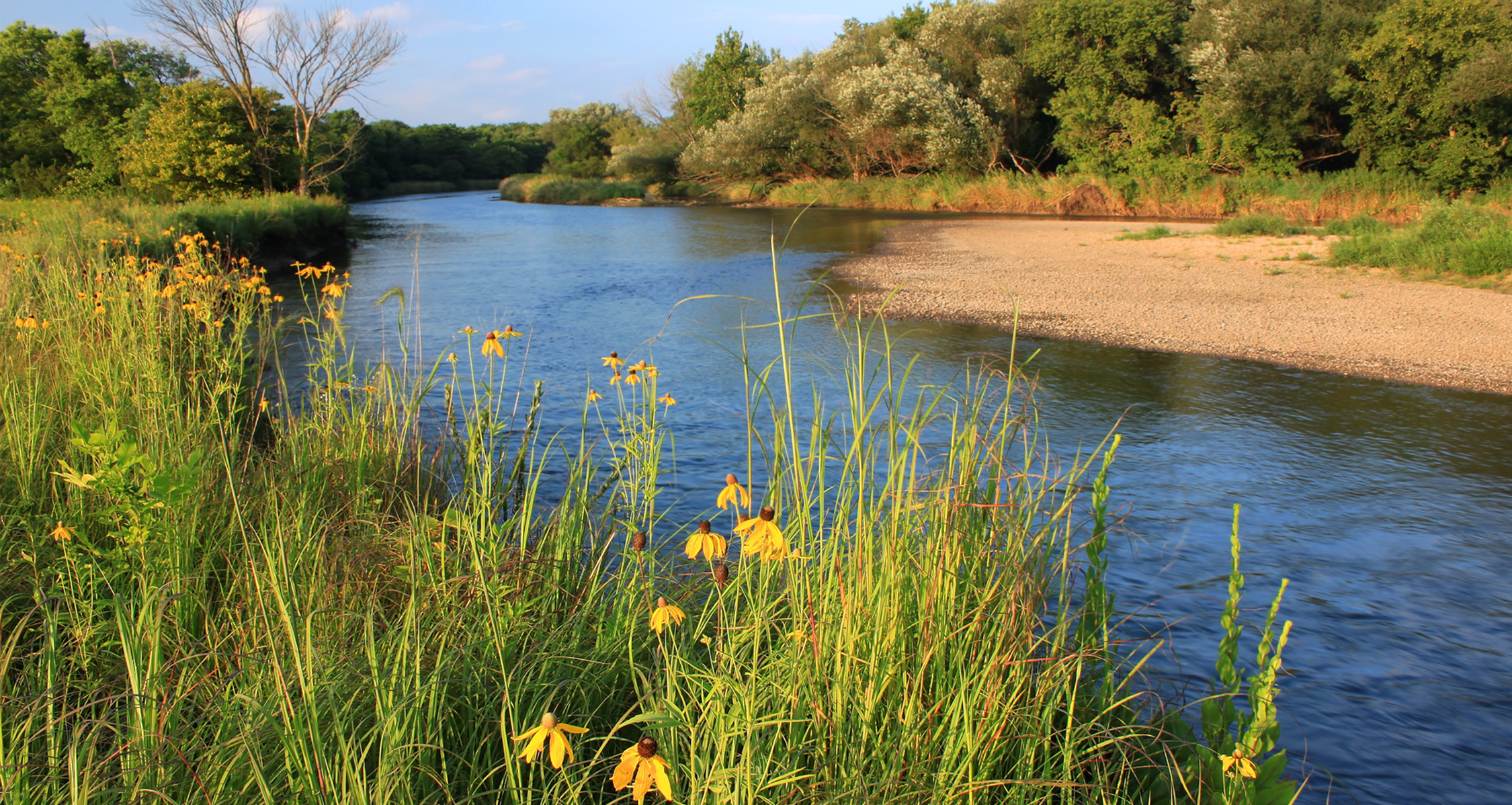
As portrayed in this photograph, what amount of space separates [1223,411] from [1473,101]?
18.1m

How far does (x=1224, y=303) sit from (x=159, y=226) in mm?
13744

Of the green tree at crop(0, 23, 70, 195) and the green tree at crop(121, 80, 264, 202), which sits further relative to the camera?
the green tree at crop(0, 23, 70, 195)

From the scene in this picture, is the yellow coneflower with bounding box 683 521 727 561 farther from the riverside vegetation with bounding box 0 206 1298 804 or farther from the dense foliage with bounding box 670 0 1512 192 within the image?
the dense foliage with bounding box 670 0 1512 192

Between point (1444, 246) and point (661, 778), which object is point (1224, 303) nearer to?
point (1444, 246)

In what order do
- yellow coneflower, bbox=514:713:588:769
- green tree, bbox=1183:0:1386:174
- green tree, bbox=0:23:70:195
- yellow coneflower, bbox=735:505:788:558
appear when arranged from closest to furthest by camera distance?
yellow coneflower, bbox=514:713:588:769 → yellow coneflower, bbox=735:505:788:558 → green tree, bbox=0:23:70:195 → green tree, bbox=1183:0:1386:174

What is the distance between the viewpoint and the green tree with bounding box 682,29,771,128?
45.2m

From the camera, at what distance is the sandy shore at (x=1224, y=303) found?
27.9 feet

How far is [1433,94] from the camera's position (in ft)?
66.9

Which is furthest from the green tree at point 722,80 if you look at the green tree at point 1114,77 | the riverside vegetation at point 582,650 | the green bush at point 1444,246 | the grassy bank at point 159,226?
the riverside vegetation at point 582,650

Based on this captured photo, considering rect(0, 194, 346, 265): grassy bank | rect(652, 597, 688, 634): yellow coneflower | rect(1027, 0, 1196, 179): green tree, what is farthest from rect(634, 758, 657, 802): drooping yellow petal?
rect(1027, 0, 1196, 179): green tree

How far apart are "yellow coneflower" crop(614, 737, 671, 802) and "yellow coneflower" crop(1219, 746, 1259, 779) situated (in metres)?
1.24

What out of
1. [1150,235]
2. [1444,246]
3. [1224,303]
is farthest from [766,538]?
[1150,235]

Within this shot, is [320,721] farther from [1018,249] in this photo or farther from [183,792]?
[1018,249]

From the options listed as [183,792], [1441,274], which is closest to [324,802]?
[183,792]
